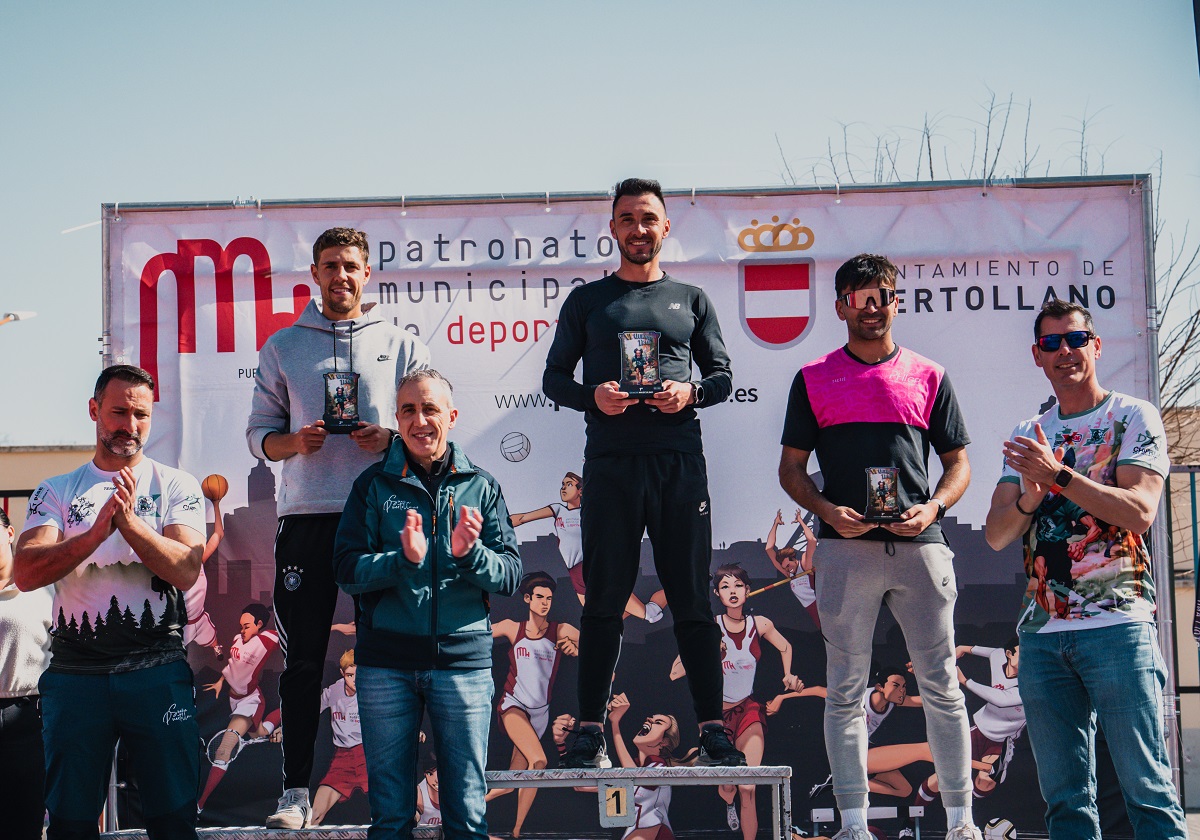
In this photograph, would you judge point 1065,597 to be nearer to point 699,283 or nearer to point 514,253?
point 699,283

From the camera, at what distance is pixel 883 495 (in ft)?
11.9

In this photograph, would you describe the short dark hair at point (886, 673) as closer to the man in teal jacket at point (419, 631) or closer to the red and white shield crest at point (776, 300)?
the red and white shield crest at point (776, 300)

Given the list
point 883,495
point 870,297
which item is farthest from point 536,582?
point 870,297

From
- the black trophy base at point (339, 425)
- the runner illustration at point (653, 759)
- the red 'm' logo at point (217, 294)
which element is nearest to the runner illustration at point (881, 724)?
the runner illustration at point (653, 759)

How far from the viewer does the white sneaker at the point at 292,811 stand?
12.1 ft

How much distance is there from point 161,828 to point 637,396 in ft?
6.59

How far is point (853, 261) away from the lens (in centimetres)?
390

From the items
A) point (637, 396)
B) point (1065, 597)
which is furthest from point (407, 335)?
point (1065, 597)

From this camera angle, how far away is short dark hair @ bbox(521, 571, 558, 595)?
17.2ft

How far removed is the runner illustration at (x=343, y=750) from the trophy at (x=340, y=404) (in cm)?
185

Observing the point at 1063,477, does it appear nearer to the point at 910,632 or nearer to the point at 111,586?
the point at 910,632

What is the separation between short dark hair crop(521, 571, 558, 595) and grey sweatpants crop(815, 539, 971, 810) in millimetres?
1754

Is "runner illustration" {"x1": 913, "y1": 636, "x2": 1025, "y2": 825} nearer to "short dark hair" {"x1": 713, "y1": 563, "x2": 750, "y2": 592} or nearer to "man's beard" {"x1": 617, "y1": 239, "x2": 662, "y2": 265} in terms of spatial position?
"short dark hair" {"x1": 713, "y1": 563, "x2": 750, "y2": 592}

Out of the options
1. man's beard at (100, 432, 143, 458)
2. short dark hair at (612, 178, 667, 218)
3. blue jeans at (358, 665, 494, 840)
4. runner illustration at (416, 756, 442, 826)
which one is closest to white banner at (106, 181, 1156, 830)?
runner illustration at (416, 756, 442, 826)
